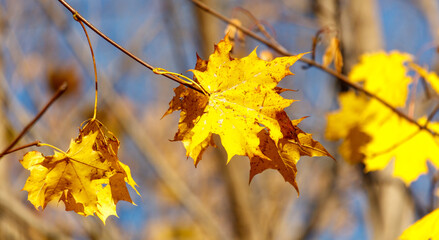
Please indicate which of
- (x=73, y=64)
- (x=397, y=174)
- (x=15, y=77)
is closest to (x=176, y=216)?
(x=73, y=64)

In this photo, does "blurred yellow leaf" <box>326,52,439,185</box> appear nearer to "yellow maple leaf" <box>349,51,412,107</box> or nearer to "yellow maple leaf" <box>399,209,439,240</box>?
"yellow maple leaf" <box>349,51,412,107</box>

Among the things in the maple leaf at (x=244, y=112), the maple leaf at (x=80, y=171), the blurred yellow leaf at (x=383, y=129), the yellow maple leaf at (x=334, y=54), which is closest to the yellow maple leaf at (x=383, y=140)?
the blurred yellow leaf at (x=383, y=129)

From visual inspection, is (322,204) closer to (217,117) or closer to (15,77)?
(217,117)

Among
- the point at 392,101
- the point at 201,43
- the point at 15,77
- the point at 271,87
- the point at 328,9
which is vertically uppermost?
the point at 328,9

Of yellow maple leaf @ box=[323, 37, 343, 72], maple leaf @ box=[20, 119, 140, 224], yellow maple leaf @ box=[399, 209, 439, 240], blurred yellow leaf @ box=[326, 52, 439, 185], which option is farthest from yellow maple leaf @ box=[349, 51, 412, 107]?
maple leaf @ box=[20, 119, 140, 224]

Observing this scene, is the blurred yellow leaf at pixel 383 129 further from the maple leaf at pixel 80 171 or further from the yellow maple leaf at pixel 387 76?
the maple leaf at pixel 80 171

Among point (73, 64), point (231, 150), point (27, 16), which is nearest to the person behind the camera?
point (231, 150)

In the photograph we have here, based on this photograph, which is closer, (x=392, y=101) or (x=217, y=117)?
(x=217, y=117)
